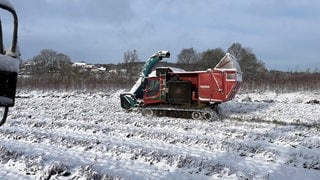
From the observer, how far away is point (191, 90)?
61.2ft

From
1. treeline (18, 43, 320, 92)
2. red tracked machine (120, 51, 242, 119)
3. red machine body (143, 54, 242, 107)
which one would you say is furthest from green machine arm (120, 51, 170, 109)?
treeline (18, 43, 320, 92)

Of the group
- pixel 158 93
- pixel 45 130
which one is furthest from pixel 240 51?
pixel 45 130

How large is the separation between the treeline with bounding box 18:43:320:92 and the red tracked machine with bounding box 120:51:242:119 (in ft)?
29.0

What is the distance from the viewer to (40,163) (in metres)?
6.55

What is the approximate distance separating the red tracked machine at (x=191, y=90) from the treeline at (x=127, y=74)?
29.0 ft

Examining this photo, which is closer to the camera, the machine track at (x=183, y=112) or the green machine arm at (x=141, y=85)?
the machine track at (x=183, y=112)

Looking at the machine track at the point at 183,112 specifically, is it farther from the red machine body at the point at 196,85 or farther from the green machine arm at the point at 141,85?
the green machine arm at the point at 141,85

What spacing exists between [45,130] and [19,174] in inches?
212

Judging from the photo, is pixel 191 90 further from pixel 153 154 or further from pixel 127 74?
pixel 127 74

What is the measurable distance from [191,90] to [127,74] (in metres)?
32.8

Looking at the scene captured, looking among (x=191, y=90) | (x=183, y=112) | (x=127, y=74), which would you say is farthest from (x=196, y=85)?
(x=127, y=74)

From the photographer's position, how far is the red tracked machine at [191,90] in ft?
59.0

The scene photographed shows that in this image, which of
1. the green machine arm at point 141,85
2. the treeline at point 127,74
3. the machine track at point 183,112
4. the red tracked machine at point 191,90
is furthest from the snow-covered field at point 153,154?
the treeline at point 127,74

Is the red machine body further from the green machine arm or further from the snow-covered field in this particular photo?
the snow-covered field
